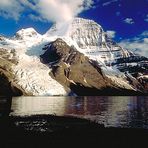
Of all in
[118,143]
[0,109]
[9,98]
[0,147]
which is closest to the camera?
[0,147]

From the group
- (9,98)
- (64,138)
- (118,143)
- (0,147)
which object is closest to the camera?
(0,147)

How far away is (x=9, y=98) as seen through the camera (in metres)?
43.8

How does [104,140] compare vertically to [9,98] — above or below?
below

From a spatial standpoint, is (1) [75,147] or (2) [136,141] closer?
(1) [75,147]

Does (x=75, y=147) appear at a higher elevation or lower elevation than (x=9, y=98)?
lower

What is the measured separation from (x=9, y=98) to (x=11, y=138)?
12.3 m

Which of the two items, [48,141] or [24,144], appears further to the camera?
[48,141]

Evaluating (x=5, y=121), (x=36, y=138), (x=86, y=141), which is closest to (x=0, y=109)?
(x=5, y=121)

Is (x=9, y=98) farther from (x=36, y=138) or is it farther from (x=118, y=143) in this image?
(x=118, y=143)

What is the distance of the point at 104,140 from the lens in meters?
32.7

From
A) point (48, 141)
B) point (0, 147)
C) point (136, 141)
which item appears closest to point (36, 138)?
point (48, 141)

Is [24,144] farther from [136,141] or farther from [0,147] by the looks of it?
[136,141]

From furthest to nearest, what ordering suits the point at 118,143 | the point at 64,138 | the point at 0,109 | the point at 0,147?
the point at 0,109, the point at 64,138, the point at 118,143, the point at 0,147

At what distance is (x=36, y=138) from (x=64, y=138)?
2.73 metres
